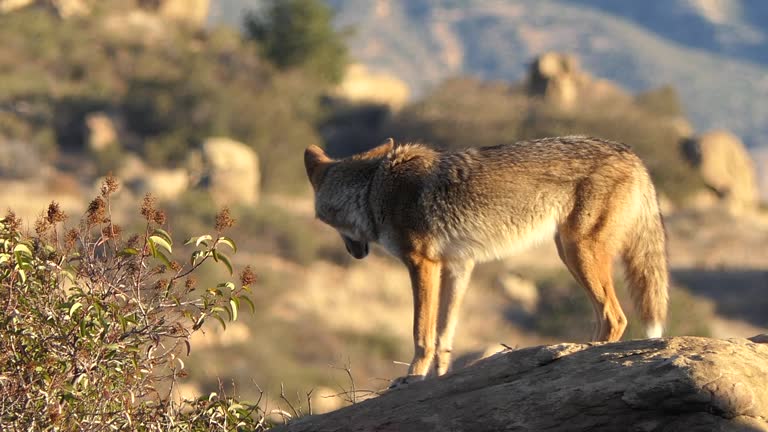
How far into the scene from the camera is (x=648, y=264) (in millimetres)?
7660

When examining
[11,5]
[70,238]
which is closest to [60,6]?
[11,5]

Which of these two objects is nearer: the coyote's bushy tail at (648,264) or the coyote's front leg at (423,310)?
the coyote's front leg at (423,310)

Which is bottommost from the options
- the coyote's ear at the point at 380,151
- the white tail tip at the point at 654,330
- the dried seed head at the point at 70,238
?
the white tail tip at the point at 654,330

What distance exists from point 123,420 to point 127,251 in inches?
35.5

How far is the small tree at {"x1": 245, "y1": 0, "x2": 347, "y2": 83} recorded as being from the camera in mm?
52375

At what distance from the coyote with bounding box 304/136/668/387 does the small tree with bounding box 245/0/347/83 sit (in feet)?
146

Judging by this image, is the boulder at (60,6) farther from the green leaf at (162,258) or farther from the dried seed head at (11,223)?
the green leaf at (162,258)

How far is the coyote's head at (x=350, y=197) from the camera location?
26.7 ft

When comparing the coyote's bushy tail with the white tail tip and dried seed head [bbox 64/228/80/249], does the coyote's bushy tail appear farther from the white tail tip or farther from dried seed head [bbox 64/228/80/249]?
dried seed head [bbox 64/228/80/249]

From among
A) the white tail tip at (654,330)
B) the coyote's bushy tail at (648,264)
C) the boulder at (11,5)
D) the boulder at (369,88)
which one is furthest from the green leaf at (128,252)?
the boulder at (11,5)

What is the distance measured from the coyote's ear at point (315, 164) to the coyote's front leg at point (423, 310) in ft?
5.46

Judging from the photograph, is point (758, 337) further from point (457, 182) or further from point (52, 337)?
point (52, 337)

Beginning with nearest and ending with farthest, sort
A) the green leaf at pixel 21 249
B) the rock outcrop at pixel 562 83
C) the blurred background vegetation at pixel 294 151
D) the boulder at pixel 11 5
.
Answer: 1. the green leaf at pixel 21 249
2. the blurred background vegetation at pixel 294 151
3. the rock outcrop at pixel 562 83
4. the boulder at pixel 11 5

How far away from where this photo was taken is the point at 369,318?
24.9 meters
